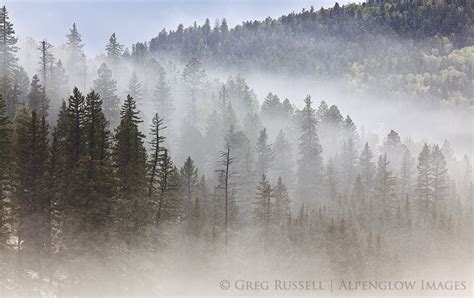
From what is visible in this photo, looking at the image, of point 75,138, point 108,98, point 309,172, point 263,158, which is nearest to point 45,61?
point 108,98

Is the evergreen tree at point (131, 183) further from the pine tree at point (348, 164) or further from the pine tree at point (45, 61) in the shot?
the pine tree at point (348, 164)

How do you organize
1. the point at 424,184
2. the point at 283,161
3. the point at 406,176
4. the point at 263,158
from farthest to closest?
the point at 406,176
the point at 424,184
the point at 283,161
the point at 263,158

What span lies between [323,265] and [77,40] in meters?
82.4

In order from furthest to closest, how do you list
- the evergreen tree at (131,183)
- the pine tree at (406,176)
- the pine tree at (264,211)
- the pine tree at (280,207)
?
the pine tree at (406,176)
the pine tree at (280,207)
the pine tree at (264,211)
the evergreen tree at (131,183)

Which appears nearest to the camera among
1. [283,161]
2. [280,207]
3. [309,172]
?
[280,207]

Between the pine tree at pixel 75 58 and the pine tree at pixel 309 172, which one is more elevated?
the pine tree at pixel 75 58

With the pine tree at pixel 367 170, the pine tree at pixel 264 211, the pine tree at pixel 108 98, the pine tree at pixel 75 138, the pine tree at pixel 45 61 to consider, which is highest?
the pine tree at pixel 45 61

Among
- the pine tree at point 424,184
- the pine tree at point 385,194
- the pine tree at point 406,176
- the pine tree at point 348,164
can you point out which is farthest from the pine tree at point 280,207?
the pine tree at point 406,176

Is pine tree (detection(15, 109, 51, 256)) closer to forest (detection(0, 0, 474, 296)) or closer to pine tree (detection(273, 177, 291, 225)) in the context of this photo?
forest (detection(0, 0, 474, 296))

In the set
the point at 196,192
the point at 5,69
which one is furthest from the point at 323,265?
the point at 5,69

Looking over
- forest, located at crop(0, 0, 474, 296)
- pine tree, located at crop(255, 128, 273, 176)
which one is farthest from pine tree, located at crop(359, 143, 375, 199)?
pine tree, located at crop(255, 128, 273, 176)

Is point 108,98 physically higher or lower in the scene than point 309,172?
higher

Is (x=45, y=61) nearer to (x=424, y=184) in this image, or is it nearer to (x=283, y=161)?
(x=283, y=161)

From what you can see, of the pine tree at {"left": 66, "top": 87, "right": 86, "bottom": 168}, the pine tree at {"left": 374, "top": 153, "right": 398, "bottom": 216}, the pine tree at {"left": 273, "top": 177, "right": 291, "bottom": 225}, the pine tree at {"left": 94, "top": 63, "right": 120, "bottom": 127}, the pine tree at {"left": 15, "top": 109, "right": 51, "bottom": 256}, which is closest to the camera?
the pine tree at {"left": 15, "top": 109, "right": 51, "bottom": 256}
